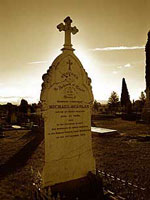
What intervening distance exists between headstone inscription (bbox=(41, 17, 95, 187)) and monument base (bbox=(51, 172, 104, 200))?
112mm

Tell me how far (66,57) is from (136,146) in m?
7.40

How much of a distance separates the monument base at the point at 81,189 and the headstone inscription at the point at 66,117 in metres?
0.11

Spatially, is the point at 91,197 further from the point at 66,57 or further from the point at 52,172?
the point at 66,57

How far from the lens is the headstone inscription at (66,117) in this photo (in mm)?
4039

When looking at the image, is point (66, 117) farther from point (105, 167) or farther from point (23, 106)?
point (23, 106)

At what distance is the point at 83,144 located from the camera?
4586mm

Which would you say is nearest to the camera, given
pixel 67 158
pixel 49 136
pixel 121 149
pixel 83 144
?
pixel 49 136

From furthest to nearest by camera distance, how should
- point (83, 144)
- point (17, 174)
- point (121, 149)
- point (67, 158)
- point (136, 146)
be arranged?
point (136, 146) < point (121, 149) < point (17, 174) < point (83, 144) < point (67, 158)

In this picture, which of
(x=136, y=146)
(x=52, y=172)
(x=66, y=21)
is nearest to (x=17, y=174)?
(x=52, y=172)

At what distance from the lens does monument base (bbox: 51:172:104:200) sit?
4.01 meters

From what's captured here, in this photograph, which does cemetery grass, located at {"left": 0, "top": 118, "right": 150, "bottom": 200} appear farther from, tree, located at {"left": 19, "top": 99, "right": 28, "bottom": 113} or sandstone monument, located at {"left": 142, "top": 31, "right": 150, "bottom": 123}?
tree, located at {"left": 19, "top": 99, "right": 28, "bottom": 113}

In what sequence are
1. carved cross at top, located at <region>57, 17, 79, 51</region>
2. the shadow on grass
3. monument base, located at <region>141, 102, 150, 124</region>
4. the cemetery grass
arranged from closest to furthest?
carved cross at top, located at <region>57, 17, 79, 51</region> < the cemetery grass < the shadow on grass < monument base, located at <region>141, 102, 150, 124</region>

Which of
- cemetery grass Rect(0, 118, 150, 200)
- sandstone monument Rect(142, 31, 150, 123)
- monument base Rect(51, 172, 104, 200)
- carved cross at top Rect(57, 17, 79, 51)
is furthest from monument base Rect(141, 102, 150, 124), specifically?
carved cross at top Rect(57, 17, 79, 51)

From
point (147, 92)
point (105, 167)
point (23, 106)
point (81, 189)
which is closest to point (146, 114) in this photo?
point (147, 92)
